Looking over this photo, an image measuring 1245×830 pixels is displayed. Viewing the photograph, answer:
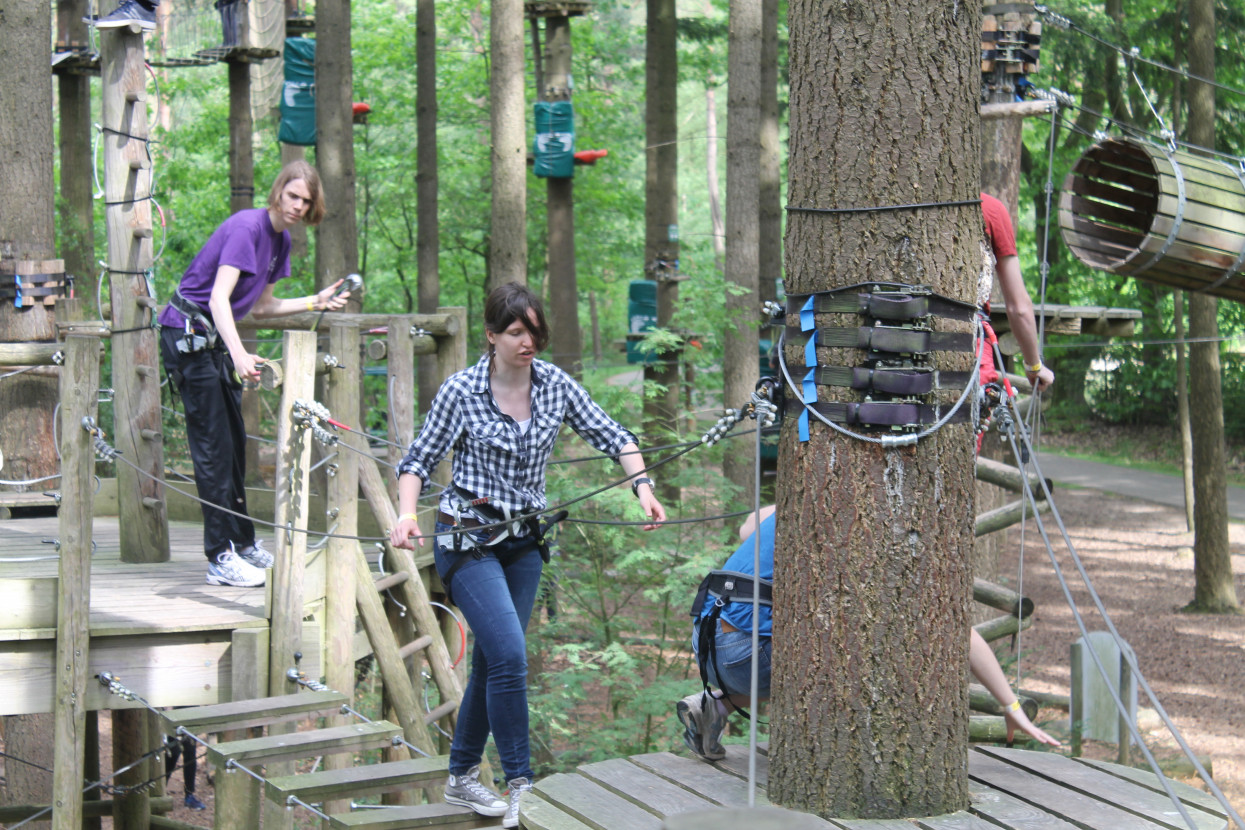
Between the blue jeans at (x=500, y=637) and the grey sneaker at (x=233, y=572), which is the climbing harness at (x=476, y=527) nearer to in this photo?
the blue jeans at (x=500, y=637)

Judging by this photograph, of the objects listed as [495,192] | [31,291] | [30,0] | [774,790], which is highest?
[30,0]

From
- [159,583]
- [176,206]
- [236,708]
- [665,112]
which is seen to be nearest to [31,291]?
[159,583]

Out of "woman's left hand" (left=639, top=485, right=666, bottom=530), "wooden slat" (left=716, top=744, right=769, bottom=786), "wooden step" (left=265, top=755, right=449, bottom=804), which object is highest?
"woman's left hand" (left=639, top=485, right=666, bottom=530)

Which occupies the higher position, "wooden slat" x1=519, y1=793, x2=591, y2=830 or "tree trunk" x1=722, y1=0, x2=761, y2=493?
"tree trunk" x1=722, y1=0, x2=761, y2=493

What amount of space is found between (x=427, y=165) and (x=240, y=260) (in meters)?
10.5

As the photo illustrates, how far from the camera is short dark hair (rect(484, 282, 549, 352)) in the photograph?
402 cm

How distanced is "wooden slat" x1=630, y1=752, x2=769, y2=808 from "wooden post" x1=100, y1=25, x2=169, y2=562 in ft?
11.8

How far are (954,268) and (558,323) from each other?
40.2 ft

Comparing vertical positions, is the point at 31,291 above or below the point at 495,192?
below

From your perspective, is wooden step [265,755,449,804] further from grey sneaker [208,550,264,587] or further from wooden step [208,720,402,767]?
grey sneaker [208,550,264,587]

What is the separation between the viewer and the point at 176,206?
2252cm

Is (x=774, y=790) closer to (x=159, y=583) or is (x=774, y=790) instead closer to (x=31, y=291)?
(x=159, y=583)

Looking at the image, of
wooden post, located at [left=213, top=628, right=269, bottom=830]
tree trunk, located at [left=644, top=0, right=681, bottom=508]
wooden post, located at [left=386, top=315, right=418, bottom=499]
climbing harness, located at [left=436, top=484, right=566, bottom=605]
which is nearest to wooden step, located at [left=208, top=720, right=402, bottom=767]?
wooden post, located at [left=213, top=628, right=269, bottom=830]

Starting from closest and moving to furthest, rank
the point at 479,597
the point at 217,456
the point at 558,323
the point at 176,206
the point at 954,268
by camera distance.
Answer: the point at 954,268 → the point at 479,597 → the point at 217,456 → the point at 558,323 → the point at 176,206
